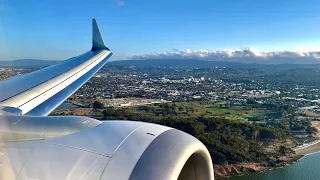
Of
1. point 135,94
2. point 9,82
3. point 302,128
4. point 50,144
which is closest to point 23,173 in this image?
point 50,144

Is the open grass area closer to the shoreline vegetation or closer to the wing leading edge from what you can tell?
the shoreline vegetation

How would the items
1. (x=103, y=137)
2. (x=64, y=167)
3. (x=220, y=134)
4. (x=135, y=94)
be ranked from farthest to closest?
(x=135, y=94)
(x=220, y=134)
(x=103, y=137)
(x=64, y=167)

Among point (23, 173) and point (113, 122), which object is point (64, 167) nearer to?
point (23, 173)

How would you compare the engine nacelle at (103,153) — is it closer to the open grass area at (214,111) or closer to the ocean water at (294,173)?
the ocean water at (294,173)

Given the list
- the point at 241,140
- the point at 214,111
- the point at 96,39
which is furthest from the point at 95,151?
the point at 214,111

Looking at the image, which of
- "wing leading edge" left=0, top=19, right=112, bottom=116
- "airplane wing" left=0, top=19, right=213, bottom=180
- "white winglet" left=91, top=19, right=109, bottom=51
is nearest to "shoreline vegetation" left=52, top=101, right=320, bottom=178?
"white winglet" left=91, top=19, right=109, bottom=51

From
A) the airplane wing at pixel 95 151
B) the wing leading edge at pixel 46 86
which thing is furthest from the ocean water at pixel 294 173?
the airplane wing at pixel 95 151

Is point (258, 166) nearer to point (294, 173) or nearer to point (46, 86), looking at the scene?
point (294, 173)
